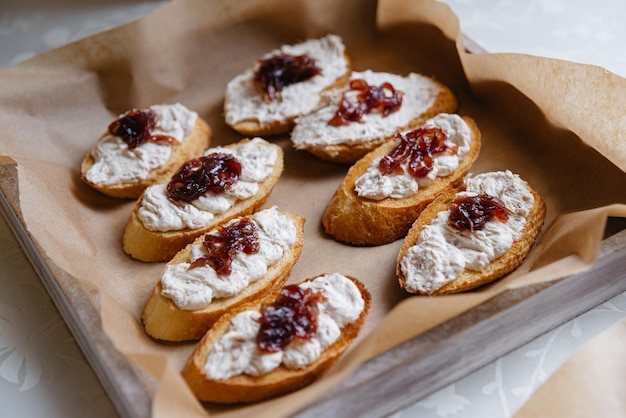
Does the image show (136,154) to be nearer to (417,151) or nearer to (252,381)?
(417,151)

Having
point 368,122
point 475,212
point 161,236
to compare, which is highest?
point 475,212

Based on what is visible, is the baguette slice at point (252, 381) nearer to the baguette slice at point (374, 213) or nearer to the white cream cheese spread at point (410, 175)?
the baguette slice at point (374, 213)

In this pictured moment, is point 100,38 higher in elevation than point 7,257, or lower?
higher

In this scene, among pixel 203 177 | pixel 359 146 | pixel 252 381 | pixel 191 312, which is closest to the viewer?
pixel 252 381

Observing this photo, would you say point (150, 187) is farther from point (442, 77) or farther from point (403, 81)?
point (442, 77)

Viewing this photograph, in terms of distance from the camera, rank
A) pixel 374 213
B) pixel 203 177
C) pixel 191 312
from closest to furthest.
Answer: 1. pixel 191 312
2. pixel 374 213
3. pixel 203 177

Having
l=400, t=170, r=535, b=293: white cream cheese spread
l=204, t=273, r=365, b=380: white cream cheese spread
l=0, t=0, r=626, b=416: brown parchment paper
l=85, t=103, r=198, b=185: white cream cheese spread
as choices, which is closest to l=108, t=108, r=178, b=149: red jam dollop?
l=85, t=103, r=198, b=185: white cream cheese spread

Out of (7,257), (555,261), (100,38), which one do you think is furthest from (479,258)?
(100,38)

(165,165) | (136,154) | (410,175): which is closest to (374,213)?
(410,175)
